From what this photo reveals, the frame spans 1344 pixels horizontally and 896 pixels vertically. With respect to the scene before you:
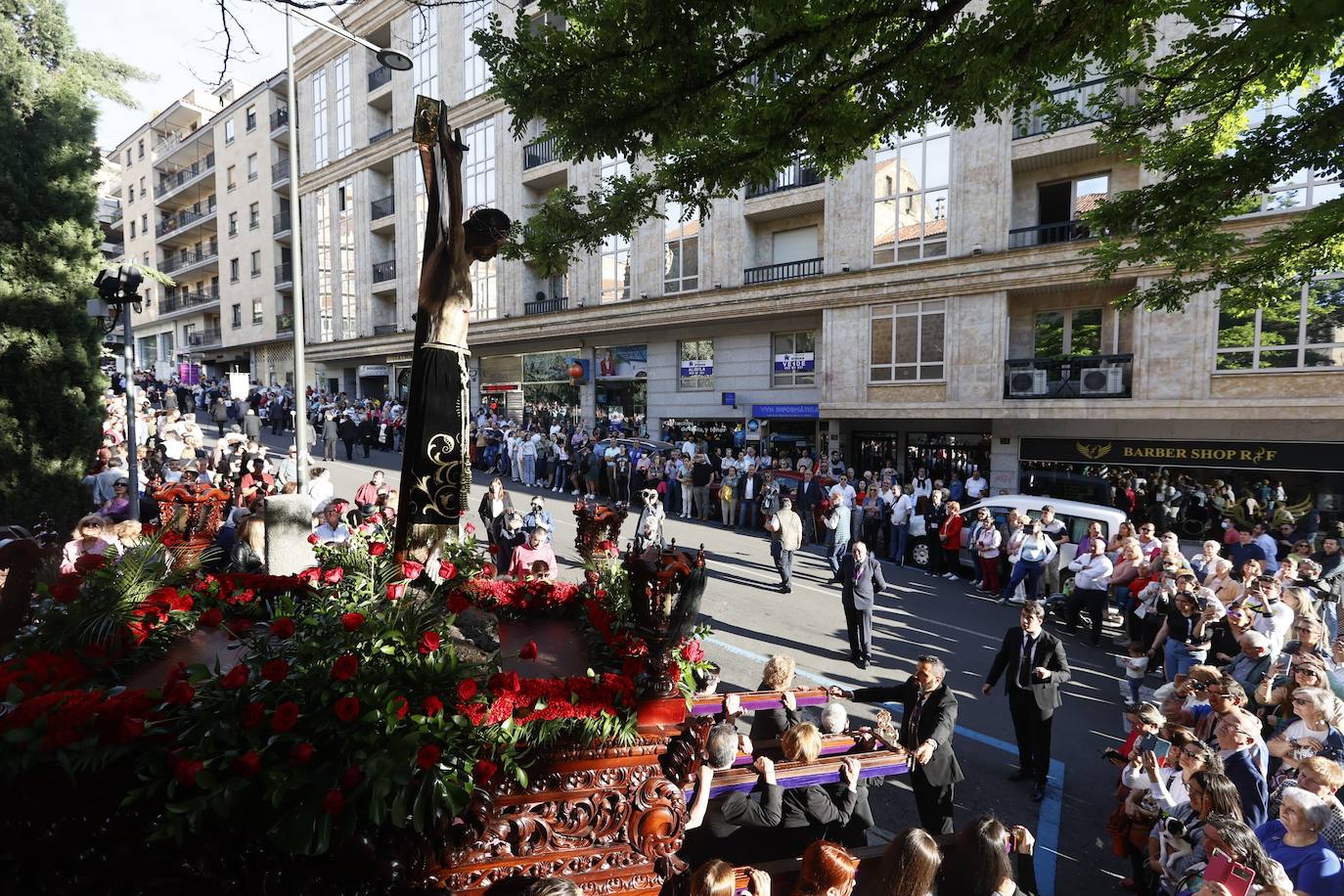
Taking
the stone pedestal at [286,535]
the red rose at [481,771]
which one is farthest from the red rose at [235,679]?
the stone pedestal at [286,535]

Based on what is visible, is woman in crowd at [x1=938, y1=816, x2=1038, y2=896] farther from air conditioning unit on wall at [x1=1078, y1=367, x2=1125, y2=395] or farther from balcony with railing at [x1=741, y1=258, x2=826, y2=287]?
balcony with railing at [x1=741, y1=258, x2=826, y2=287]

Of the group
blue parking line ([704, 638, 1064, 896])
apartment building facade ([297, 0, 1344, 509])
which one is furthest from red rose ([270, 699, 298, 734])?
apartment building facade ([297, 0, 1344, 509])

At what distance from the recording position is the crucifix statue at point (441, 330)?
5027 mm

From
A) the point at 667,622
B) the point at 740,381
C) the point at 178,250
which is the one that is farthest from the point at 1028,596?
the point at 178,250

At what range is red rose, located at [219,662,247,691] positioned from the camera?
3.24 m

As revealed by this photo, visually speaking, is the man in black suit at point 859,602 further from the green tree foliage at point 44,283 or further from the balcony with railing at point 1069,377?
the green tree foliage at point 44,283

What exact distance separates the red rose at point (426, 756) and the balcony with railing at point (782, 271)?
20909 millimetres

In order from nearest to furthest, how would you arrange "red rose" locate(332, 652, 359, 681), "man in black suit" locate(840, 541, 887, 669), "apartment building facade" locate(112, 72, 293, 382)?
"red rose" locate(332, 652, 359, 681), "man in black suit" locate(840, 541, 887, 669), "apartment building facade" locate(112, 72, 293, 382)

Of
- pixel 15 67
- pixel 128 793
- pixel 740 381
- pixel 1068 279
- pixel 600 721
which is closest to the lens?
pixel 128 793

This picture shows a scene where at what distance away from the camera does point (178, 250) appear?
52.6 m

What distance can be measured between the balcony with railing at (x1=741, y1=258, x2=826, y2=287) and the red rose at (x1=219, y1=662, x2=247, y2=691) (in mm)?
20940

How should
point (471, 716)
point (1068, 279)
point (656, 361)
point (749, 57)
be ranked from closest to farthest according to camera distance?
1. point (471, 716)
2. point (749, 57)
3. point (1068, 279)
4. point (656, 361)

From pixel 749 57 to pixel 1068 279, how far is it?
1739cm

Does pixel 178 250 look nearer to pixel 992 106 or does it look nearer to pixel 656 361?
pixel 656 361
